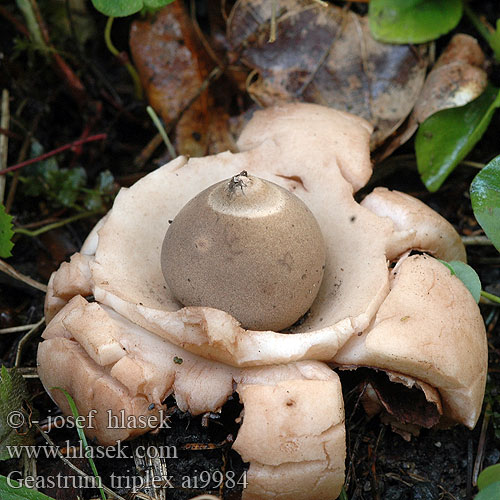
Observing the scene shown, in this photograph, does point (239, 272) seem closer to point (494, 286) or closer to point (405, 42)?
point (494, 286)

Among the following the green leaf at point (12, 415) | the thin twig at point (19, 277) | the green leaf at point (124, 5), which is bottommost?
the green leaf at point (12, 415)

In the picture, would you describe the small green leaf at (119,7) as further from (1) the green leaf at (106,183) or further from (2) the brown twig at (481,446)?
(2) the brown twig at (481,446)

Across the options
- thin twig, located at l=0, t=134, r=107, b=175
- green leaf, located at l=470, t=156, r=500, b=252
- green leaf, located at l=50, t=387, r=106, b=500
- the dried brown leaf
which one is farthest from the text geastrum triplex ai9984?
thin twig, located at l=0, t=134, r=107, b=175

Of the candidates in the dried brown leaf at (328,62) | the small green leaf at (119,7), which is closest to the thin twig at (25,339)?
the small green leaf at (119,7)

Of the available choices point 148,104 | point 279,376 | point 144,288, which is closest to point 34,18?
point 148,104

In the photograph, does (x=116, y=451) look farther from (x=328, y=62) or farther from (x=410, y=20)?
(x=410, y=20)

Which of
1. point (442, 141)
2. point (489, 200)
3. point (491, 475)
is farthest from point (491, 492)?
point (442, 141)
